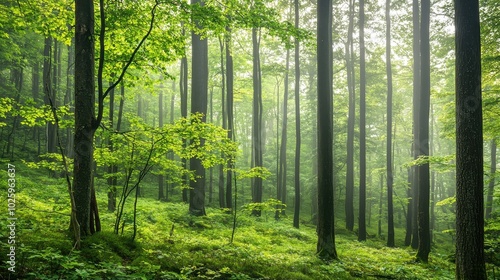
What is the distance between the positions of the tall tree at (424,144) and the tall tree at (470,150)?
482 cm

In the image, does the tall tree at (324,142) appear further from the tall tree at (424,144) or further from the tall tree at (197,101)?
the tall tree at (197,101)

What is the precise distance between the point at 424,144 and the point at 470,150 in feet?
18.4

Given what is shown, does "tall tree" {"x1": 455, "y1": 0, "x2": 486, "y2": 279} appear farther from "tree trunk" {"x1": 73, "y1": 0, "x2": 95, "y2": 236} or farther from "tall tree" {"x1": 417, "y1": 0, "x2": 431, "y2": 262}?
"tree trunk" {"x1": 73, "y1": 0, "x2": 95, "y2": 236}

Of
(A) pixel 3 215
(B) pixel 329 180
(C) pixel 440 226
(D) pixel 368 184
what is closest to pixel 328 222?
(B) pixel 329 180

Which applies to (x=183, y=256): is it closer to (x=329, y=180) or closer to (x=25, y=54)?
(x=329, y=180)

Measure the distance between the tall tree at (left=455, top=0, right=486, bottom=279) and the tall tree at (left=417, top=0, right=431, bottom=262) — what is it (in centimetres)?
482

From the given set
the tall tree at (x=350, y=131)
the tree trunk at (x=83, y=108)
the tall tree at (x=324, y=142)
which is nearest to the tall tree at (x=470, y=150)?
the tall tree at (x=324, y=142)

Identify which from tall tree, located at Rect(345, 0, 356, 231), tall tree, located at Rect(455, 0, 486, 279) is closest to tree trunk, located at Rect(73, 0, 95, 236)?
tall tree, located at Rect(455, 0, 486, 279)

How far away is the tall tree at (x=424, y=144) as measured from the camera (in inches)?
392

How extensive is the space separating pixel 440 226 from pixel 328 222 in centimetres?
3608

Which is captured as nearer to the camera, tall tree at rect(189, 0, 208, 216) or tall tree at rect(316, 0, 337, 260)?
tall tree at rect(316, 0, 337, 260)

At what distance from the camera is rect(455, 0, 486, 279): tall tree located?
5.29m

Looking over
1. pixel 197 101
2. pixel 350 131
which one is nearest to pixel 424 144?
pixel 350 131

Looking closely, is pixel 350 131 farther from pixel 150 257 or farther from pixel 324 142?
pixel 150 257
